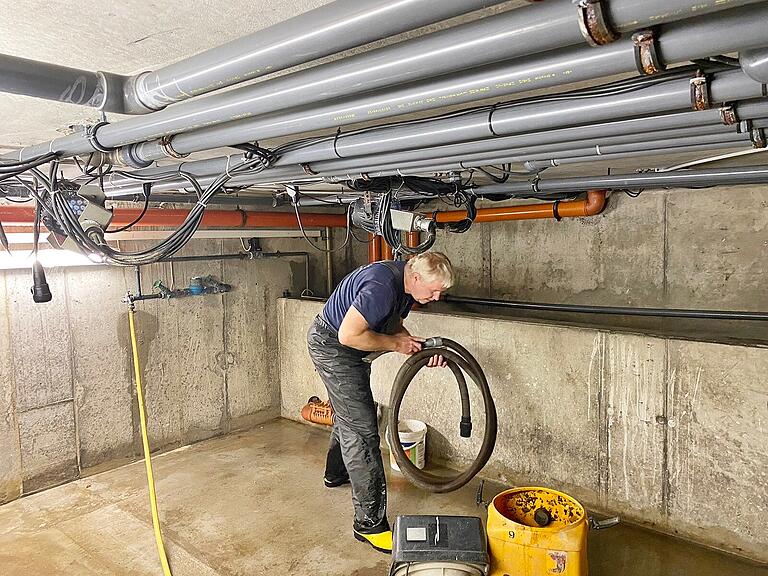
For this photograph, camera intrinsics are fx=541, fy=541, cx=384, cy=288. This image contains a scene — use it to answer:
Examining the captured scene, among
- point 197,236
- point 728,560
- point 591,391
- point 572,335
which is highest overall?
point 197,236

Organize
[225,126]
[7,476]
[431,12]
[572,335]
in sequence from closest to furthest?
[431,12], [225,126], [572,335], [7,476]

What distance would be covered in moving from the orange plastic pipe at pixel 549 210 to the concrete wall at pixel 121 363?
6.01 ft

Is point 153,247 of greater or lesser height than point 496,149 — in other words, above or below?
below

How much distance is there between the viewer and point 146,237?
358 cm

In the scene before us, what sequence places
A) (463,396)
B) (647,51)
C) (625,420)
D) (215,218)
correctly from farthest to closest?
(215,218)
(463,396)
(625,420)
(647,51)

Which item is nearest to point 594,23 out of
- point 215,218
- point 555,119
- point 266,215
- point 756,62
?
point 756,62

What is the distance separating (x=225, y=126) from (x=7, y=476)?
2.95 meters

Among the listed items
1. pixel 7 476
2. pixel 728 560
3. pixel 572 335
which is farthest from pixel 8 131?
→ pixel 728 560

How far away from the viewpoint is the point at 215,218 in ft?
11.8

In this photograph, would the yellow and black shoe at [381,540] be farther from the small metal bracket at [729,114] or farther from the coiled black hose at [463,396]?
the small metal bracket at [729,114]

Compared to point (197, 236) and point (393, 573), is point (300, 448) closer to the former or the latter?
point (197, 236)

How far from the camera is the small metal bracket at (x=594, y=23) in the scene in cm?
59

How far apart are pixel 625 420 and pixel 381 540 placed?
1352 mm

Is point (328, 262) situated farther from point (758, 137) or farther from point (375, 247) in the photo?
point (758, 137)
